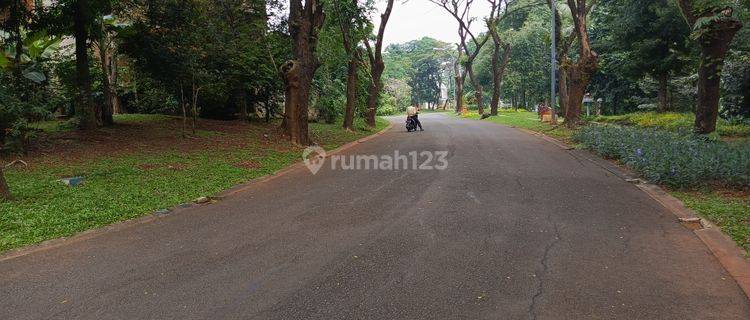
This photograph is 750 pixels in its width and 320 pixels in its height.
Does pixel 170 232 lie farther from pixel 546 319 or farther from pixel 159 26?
pixel 159 26

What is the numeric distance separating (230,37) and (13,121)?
8.35m

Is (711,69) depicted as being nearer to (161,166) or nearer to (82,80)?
(161,166)

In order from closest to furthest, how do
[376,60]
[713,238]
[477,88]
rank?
[713,238]
[376,60]
[477,88]

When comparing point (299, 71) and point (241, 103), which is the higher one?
point (299, 71)

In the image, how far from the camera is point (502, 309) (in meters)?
3.85

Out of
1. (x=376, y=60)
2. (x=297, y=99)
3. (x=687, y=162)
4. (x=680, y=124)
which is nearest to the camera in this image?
(x=687, y=162)

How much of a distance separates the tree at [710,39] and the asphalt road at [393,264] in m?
5.86

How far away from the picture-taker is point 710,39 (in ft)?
38.2

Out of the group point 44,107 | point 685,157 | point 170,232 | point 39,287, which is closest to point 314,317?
point 39,287

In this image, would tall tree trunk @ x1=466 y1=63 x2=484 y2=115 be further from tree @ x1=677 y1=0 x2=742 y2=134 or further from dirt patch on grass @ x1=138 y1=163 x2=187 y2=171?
dirt patch on grass @ x1=138 y1=163 x2=187 y2=171

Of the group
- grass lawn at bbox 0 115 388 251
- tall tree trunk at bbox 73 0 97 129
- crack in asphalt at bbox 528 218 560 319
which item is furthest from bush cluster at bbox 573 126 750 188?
tall tree trunk at bbox 73 0 97 129

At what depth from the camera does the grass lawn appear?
6.67 metres

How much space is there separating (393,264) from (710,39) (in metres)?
11.0

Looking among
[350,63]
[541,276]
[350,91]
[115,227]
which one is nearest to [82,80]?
[115,227]
